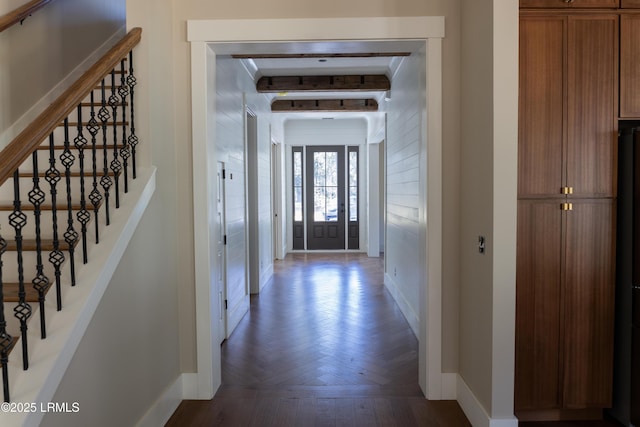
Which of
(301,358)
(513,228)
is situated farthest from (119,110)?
(513,228)

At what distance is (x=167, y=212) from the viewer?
293 centimetres

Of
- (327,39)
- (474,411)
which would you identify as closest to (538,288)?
(474,411)

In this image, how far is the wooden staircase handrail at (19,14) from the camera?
272 centimetres

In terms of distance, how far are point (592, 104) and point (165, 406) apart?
10.2 feet

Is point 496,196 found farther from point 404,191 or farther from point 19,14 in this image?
point 19,14

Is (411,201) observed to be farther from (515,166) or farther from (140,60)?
(140,60)

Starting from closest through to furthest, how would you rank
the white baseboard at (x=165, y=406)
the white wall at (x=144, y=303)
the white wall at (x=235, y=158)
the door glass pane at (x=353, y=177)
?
the white wall at (x=144, y=303) → the white baseboard at (x=165, y=406) → the white wall at (x=235, y=158) → the door glass pane at (x=353, y=177)

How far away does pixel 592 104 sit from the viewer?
2.62 meters

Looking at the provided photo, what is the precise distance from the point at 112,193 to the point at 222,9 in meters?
1.46

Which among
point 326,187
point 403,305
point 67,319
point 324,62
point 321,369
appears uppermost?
point 324,62

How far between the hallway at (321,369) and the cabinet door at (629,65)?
2.10m

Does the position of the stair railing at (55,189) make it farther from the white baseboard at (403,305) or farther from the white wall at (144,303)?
the white baseboard at (403,305)

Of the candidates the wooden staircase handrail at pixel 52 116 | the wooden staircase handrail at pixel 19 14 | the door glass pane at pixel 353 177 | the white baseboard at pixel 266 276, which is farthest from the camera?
the door glass pane at pixel 353 177

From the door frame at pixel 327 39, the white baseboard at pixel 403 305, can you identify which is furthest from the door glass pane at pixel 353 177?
the door frame at pixel 327 39
